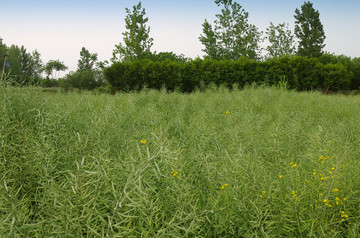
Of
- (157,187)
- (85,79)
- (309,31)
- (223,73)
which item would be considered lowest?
(157,187)

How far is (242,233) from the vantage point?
1.46m

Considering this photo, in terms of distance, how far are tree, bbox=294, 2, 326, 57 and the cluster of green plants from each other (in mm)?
17620

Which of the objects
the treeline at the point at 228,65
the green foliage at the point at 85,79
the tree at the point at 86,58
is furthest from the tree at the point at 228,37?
the tree at the point at 86,58

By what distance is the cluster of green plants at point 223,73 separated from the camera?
12.8m

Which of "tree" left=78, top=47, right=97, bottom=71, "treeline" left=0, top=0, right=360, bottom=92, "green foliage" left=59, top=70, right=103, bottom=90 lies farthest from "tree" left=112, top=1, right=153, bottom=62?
"tree" left=78, top=47, right=97, bottom=71

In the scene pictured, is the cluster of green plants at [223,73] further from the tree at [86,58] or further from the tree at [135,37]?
the tree at [86,58]

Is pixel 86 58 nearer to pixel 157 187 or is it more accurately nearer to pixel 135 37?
pixel 135 37

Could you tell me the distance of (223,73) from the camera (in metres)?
12.9

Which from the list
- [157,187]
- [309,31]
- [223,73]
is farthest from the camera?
[309,31]

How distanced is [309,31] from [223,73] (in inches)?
903

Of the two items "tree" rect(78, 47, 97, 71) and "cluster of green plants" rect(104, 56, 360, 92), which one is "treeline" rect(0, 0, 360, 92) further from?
"tree" rect(78, 47, 97, 71)

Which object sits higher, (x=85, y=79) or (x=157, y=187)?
(x=85, y=79)

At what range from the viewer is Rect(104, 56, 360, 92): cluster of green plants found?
12812mm

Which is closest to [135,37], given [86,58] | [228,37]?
[228,37]
